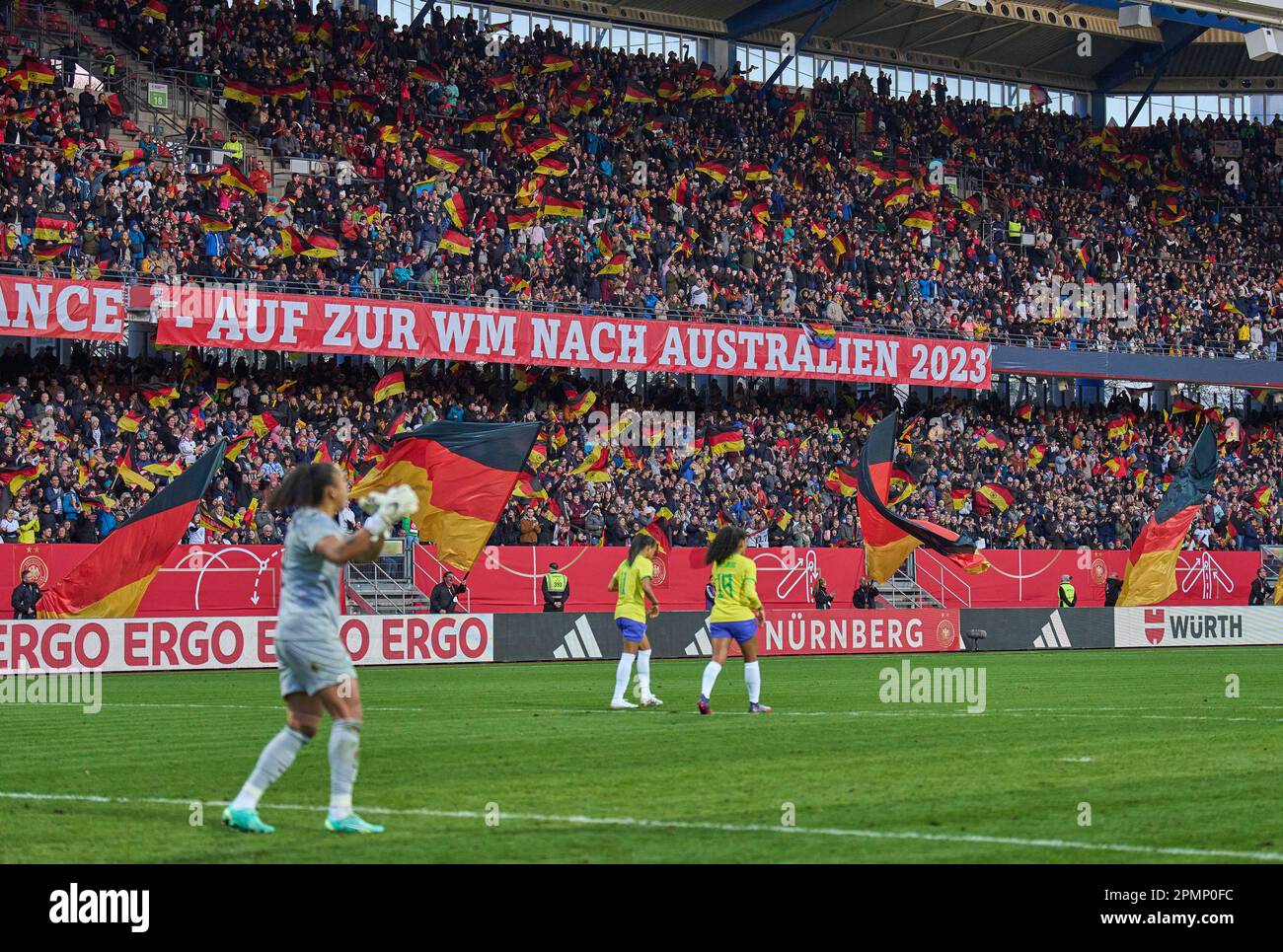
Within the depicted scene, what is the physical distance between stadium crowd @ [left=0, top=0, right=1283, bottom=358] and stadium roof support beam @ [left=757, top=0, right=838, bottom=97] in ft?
1.26

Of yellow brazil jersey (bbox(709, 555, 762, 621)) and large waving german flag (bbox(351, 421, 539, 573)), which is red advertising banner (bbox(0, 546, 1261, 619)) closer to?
large waving german flag (bbox(351, 421, 539, 573))

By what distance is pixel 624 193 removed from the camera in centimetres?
4731

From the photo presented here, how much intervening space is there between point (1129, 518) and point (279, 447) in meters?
23.6

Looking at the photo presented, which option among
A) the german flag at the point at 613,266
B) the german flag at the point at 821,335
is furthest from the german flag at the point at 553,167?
the german flag at the point at 821,335

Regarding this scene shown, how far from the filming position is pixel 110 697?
22.9m

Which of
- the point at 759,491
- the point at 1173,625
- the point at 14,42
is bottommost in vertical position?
A: the point at 1173,625

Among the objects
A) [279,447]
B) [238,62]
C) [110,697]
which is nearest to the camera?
[110,697]

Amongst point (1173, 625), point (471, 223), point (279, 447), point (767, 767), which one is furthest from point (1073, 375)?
point (767, 767)

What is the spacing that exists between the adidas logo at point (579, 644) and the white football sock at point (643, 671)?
12.7m

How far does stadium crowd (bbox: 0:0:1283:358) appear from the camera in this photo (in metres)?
39.6

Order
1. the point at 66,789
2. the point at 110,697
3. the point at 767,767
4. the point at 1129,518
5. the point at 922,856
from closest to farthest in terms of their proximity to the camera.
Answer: the point at 922,856, the point at 66,789, the point at 767,767, the point at 110,697, the point at 1129,518

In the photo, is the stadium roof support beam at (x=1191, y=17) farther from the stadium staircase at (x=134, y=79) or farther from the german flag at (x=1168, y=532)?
the stadium staircase at (x=134, y=79)

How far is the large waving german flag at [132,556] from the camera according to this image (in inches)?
1126

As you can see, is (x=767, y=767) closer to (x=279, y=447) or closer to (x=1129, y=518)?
(x=279, y=447)
